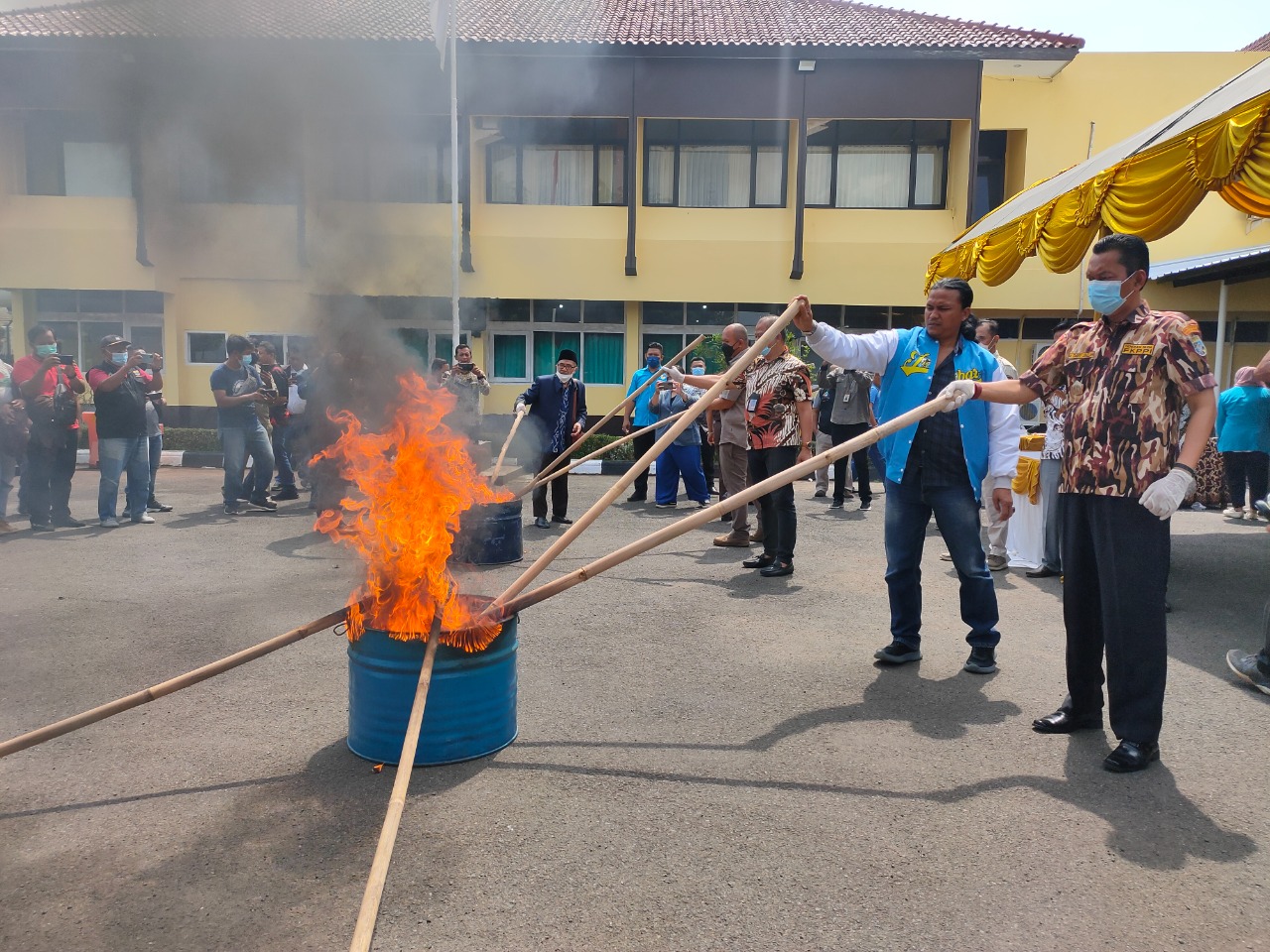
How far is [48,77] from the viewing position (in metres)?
6.21

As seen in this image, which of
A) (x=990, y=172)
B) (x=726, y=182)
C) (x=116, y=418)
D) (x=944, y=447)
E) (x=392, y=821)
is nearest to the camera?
(x=392, y=821)

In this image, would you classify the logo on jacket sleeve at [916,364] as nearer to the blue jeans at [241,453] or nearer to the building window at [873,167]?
the blue jeans at [241,453]

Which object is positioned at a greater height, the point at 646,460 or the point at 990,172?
the point at 990,172

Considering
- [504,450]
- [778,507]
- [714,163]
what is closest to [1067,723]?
[778,507]

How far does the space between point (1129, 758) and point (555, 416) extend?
667 centimetres

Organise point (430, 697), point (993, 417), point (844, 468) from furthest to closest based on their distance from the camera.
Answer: point (844, 468), point (993, 417), point (430, 697)

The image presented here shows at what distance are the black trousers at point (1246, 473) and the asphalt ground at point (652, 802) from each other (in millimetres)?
5185

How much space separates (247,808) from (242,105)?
4427mm

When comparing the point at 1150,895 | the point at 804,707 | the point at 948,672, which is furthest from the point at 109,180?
the point at 1150,895

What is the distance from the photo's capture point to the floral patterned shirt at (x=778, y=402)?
7199 millimetres

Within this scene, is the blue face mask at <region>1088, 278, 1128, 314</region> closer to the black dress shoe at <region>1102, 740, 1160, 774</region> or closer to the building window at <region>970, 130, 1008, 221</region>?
the black dress shoe at <region>1102, 740, 1160, 774</region>

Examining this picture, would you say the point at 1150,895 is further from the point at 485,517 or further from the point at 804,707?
the point at 485,517

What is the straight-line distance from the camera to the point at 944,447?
15.2 ft

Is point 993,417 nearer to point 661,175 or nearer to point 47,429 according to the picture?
point 47,429
